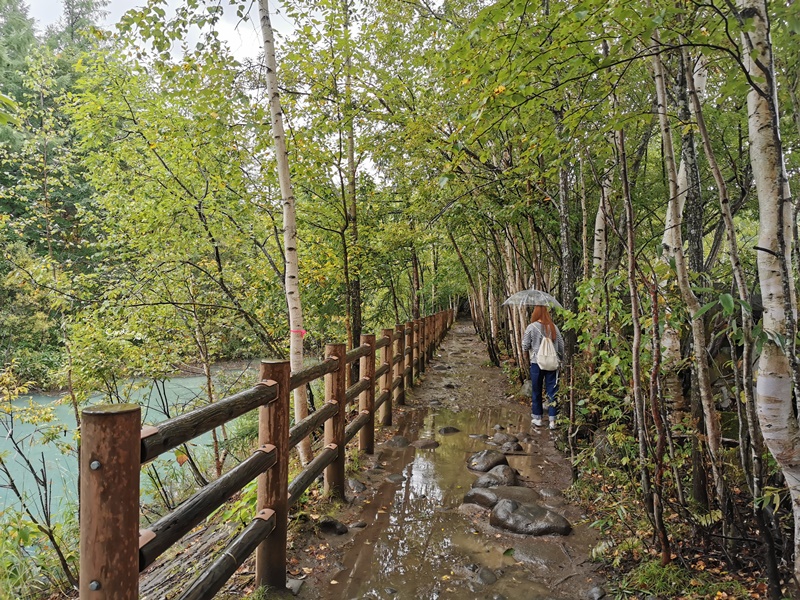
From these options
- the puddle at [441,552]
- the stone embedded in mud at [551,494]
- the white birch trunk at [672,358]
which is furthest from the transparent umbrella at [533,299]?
the stone embedded in mud at [551,494]

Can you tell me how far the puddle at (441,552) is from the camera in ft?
10.00

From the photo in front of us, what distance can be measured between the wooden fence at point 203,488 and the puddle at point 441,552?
23.3 inches

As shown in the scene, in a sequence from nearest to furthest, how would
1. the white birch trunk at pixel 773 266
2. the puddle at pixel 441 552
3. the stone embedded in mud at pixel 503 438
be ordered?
the white birch trunk at pixel 773 266, the puddle at pixel 441 552, the stone embedded in mud at pixel 503 438

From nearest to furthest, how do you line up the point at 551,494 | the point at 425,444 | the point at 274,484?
the point at 274,484 < the point at 551,494 < the point at 425,444

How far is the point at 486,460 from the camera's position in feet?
17.6

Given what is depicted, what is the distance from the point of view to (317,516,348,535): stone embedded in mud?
379 cm

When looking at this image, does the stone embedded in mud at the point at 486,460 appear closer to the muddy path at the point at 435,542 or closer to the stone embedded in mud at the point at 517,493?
the muddy path at the point at 435,542

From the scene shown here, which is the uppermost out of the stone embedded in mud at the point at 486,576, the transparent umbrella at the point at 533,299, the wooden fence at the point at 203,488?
the transparent umbrella at the point at 533,299

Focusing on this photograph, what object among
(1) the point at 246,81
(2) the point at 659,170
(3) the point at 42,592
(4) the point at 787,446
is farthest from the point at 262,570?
(2) the point at 659,170

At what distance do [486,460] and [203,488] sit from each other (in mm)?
3862

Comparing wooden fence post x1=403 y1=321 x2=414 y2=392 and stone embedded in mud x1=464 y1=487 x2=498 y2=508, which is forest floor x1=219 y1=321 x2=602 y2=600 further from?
wooden fence post x1=403 y1=321 x2=414 y2=392

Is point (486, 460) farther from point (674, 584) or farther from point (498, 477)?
point (674, 584)

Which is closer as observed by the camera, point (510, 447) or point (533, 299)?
point (510, 447)

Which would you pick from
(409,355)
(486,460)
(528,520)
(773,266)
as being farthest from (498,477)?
(409,355)
